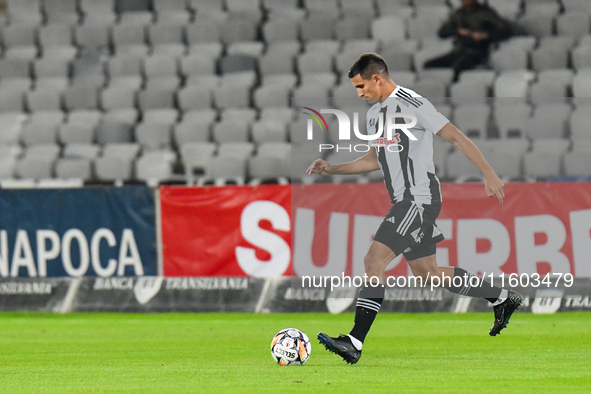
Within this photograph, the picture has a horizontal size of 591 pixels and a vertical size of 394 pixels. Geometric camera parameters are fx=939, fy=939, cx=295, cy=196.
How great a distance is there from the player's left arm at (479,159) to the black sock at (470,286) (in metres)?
0.80

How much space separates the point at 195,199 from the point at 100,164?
388 centimetres

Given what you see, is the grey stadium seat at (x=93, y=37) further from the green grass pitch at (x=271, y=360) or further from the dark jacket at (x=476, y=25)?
the green grass pitch at (x=271, y=360)

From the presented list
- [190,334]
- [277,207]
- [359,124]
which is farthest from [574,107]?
[190,334]

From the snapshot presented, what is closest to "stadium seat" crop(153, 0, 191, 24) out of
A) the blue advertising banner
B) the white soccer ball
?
the blue advertising banner

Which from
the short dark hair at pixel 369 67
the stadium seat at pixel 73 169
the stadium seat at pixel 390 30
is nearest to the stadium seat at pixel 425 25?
the stadium seat at pixel 390 30

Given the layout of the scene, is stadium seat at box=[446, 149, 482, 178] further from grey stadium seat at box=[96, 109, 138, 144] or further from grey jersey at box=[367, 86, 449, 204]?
grey jersey at box=[367, 86, 449, 204]

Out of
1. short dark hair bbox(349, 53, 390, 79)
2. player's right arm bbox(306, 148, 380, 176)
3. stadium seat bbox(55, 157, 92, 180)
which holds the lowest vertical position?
stadium seat bbox(55, 157, 92, 180)

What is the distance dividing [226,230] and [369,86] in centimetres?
571

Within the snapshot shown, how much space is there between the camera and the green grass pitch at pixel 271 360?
5.57m

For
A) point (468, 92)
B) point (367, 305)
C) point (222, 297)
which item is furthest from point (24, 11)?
point (367, 305)

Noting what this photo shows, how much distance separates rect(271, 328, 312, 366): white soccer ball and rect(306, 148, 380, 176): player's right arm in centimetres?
130

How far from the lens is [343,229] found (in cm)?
1183

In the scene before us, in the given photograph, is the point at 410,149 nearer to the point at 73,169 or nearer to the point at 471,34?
the point at 471,34

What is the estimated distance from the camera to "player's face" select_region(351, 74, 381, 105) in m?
6.80
